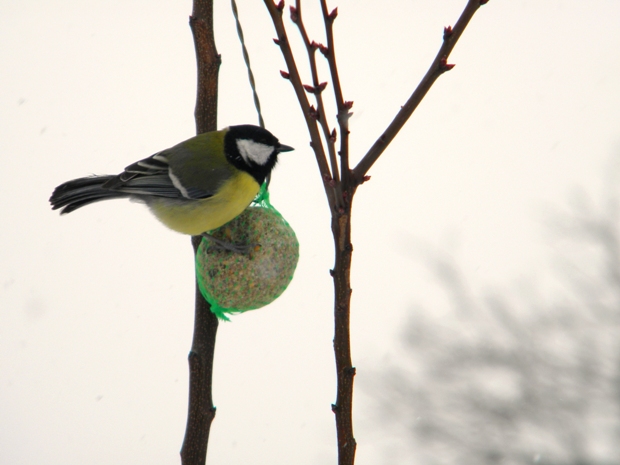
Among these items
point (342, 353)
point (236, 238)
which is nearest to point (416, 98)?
point (342, 353)

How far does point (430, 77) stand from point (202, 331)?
1.04 m

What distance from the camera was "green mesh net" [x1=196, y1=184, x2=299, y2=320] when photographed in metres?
1.61

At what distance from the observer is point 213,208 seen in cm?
174

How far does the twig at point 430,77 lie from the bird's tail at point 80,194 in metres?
1.15

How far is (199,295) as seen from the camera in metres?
1.73

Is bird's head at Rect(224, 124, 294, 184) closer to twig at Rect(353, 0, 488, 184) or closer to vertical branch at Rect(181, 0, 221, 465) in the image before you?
vertical branch at Rect(181, 0, 221, 465)

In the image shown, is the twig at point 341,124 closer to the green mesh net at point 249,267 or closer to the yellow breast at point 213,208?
the green mesh net at point 249,267

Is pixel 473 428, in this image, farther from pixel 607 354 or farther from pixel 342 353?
pixel 342 353

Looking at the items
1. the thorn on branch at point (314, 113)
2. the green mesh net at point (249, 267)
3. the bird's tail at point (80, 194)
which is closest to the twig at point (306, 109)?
the thorn on branch at point (314, 113)

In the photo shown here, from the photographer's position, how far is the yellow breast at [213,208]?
174cm

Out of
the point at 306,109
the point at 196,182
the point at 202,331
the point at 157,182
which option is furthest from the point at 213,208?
the point at 306,109

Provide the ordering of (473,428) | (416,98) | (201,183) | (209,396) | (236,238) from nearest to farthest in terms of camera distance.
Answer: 1. (416,98)
2. (209,396)
3. (236,238)
4. (201,183)
5. (473,428)

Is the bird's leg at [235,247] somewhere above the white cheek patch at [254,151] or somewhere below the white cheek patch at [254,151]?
below

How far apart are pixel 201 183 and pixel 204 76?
325mm
